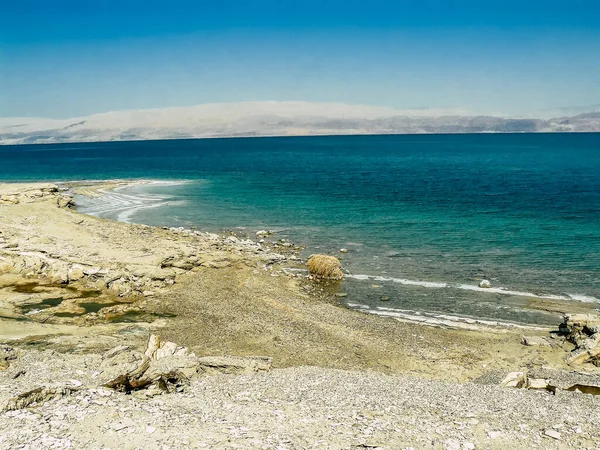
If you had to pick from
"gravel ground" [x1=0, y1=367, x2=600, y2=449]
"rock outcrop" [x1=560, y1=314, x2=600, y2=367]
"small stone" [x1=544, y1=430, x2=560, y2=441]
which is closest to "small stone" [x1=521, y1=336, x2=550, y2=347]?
"rock outcrop" [x1=560, y1=314, x2=600, y2=367]

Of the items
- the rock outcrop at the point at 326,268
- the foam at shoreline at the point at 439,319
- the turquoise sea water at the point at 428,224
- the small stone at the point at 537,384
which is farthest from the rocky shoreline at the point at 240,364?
the turquoise sea water at the point at 428,224

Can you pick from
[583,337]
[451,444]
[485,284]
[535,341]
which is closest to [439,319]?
[535,341]

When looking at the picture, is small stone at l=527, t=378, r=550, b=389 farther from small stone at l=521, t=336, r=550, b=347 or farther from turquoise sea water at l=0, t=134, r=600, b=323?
turquoise sea water at l=0, t=134, r=600, b=323

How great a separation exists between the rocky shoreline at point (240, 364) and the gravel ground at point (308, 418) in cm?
6

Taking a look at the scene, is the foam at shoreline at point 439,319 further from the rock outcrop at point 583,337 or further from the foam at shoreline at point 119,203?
the foam at shoreline at point 119,203

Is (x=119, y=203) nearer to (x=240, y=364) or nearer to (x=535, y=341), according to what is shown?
(x=240, y=364)

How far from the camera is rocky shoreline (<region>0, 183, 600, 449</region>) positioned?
1374cm

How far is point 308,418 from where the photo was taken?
1462 cm

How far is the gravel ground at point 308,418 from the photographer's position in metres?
13.1

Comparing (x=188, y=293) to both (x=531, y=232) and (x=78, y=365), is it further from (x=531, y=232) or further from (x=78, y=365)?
(x=531, y=232)

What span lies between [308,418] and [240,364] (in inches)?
203

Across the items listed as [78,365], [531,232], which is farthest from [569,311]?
[78,365]

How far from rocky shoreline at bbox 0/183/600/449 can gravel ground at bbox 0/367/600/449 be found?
6 cm

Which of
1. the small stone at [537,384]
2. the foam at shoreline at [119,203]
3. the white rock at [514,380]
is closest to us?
the small stone at [537,384]
